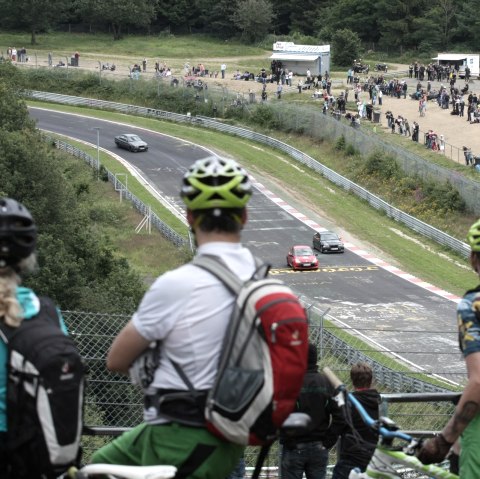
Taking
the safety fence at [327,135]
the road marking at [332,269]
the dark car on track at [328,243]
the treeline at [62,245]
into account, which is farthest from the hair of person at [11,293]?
the safety fence at [327,135]

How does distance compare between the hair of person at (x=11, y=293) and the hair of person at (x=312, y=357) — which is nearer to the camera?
the hair of person at (x=11, y=293)

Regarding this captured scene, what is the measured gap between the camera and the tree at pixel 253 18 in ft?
383

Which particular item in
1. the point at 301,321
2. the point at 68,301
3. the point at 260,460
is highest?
the point at 301,321

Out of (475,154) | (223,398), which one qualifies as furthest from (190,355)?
(475,154)

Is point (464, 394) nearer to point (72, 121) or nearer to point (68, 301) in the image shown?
point (68, 301)

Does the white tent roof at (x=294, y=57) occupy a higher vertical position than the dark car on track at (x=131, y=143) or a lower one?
higher

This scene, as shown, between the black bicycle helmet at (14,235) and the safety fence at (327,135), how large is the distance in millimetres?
44157

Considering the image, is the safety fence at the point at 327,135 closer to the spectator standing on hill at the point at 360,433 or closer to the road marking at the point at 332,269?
the road marking at the point at 332,269

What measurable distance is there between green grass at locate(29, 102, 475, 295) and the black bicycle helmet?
39382mm

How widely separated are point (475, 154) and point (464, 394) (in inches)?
2370

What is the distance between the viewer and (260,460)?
482 centimetres

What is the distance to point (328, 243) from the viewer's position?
157 ft

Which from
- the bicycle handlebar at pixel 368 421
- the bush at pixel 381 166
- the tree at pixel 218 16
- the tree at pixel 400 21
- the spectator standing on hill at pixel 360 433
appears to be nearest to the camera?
the bicycle handlebar at pixel 368 421

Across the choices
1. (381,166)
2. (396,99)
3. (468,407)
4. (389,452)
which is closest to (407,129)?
(381,166)
